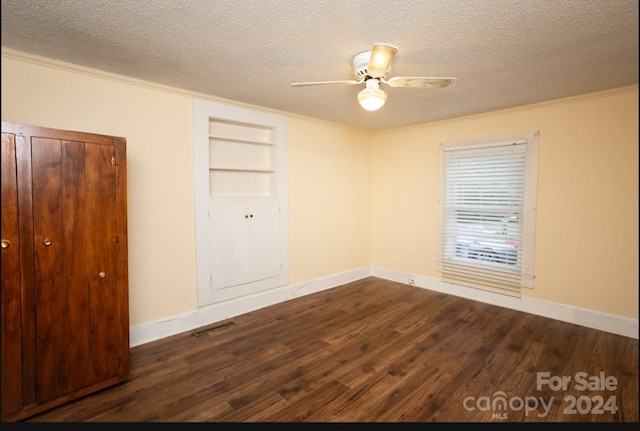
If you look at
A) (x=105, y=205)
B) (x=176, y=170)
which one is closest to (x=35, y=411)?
(x=105, y=205)

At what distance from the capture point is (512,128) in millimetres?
A: 3588

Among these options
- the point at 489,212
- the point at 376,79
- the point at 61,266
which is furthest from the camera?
the point at 489,212

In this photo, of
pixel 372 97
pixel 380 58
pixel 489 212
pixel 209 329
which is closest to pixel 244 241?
pixel 209 329

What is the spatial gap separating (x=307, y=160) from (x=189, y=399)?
2.88 metres

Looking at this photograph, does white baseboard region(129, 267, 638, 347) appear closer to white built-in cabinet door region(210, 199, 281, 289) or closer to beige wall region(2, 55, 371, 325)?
beige wall region(2, 55, 371, 325)

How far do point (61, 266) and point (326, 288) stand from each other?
300 cm

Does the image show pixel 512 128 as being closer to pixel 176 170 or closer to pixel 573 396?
pixel 573 396

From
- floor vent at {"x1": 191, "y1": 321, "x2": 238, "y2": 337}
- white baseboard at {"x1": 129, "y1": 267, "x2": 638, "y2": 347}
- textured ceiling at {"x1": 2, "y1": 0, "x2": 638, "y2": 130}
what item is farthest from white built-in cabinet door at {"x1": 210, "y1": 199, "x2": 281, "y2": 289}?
textured ceiling at {"x1": 2, "y1": 0, "x2": 638, "y2": 130}

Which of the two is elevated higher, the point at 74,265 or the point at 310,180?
the point at 310,180

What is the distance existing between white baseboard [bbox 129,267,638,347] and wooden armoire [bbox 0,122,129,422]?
0.69 m

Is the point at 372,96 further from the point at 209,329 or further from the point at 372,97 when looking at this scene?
the point at 209,329

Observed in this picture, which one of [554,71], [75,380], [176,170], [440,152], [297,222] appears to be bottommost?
[75,380]

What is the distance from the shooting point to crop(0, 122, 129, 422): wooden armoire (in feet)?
6.06

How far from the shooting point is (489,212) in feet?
12.5
